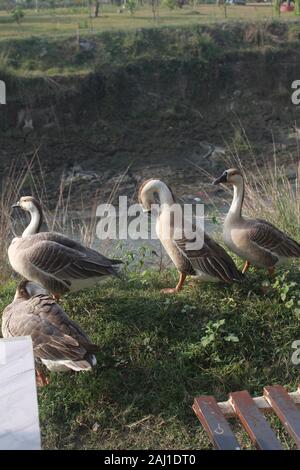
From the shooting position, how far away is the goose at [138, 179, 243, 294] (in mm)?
5457

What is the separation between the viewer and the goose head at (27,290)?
5145 millimetres

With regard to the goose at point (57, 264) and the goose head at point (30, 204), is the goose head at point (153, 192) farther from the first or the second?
the goose head at point (30, 204)

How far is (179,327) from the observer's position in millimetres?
5168

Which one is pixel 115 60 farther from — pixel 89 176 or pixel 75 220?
pixel 75 220

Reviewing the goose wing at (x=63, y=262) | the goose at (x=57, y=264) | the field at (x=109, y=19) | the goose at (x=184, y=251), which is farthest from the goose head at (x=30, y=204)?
the field at (x=109, y=19)

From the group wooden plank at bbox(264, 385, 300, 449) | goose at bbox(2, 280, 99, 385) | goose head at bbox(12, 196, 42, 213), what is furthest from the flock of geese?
wooden plank at bbox(264, 385, 300, 449)

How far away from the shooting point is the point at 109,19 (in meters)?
24.4

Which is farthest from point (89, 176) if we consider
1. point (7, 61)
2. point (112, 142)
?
point (7, 61)

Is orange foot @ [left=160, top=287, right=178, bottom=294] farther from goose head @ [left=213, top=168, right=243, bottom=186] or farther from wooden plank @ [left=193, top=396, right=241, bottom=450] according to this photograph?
wooden plank @ [left=193, top=396, right=241, bottom=450]

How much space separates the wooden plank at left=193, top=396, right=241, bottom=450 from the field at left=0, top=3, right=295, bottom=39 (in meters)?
18.0

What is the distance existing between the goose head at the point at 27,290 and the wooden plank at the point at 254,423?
76.6 inches

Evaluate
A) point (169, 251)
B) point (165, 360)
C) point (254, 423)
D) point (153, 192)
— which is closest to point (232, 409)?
point (254, 423)

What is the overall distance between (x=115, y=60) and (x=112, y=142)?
10.9 feet

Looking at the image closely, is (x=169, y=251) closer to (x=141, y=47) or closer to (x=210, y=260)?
(x=210, y=260)
